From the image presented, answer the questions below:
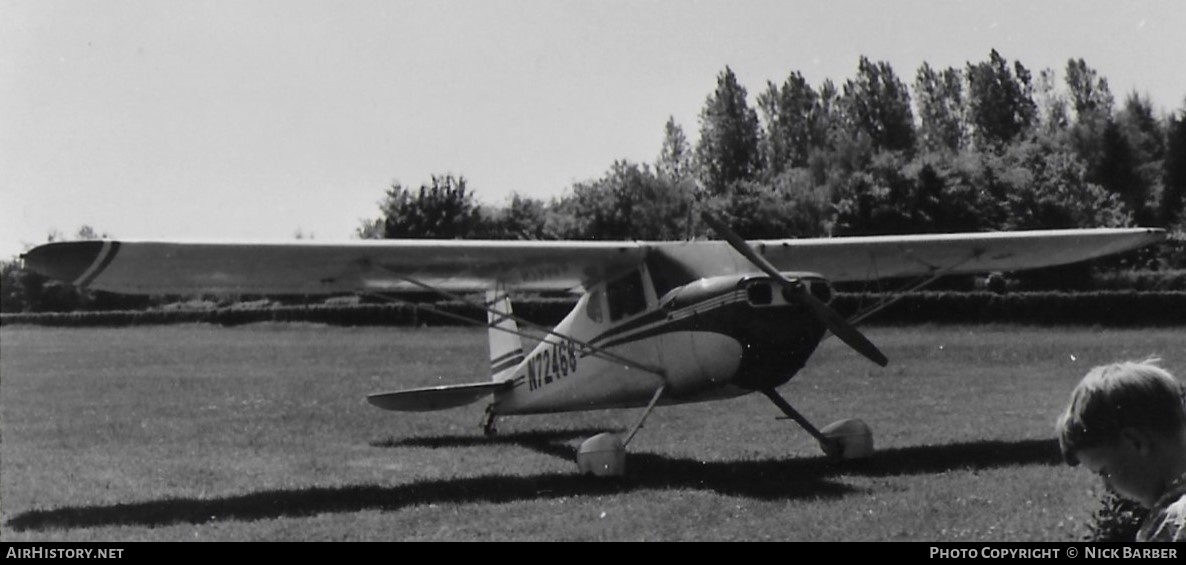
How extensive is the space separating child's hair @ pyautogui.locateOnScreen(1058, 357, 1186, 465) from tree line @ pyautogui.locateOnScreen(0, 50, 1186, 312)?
24758 mm

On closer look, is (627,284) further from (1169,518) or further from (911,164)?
(911,164)

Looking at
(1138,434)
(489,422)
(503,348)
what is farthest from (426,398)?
(1138,434)

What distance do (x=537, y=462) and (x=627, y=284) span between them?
78.7 inches

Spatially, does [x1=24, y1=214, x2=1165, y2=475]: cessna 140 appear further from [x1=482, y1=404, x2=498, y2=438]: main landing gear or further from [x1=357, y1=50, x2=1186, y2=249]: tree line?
[x1=357, y1=50, x2=1186, y2=249]: tree line

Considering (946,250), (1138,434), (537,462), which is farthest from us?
(946,250)

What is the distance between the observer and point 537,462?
33.9 ft

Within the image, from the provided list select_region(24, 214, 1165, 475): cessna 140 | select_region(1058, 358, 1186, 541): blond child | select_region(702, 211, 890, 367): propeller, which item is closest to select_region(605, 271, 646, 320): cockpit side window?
select_region(24, 214, 1165, 475): cessna 140

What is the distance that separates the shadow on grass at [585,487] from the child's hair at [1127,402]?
5.60 meters

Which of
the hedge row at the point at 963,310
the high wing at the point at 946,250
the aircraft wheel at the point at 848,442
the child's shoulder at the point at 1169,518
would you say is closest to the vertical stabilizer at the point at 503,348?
the hedge row at the point at 963,310

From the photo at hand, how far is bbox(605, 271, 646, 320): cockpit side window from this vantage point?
998 cm

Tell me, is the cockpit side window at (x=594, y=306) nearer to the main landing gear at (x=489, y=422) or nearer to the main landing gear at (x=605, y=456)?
the main landing gear at (x=605, y=456)

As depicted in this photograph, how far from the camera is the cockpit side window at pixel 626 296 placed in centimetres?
998

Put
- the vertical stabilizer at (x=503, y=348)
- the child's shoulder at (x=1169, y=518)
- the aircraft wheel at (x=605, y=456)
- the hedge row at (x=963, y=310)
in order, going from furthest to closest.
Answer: the hedge row at (x=963, y=310), the vertical stabilizer at (x=503, y=348), the aircraft wheel at (x=605, y=456), the child's shoulder at (x=1169, y=518)
